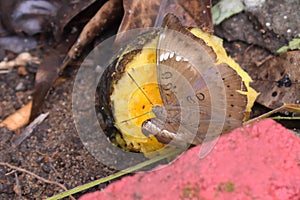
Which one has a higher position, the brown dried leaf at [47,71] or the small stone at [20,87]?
the brown dried leaf at [47,71]

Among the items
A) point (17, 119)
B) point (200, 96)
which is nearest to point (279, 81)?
point (200, 96)

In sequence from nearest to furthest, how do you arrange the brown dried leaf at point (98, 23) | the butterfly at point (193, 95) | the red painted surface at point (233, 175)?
the red painted surface at point (233, 175) < the butterfly at point (193, 95) < the brown dried leaf at point (98, 23)

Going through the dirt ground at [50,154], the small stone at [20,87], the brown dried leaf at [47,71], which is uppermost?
the brown dried leaf at [47,71]

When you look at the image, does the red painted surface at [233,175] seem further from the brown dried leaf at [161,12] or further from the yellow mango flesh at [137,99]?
the brown dried leaf at [161,12]

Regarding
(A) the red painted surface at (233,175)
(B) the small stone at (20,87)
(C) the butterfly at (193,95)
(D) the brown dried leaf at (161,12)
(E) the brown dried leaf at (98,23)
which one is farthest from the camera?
(B) the small stone at (20,87)

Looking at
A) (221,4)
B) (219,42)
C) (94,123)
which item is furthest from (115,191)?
(221,4)

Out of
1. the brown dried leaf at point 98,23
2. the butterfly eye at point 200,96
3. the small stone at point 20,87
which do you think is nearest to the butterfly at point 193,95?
the butterfly eye at point 200,96
